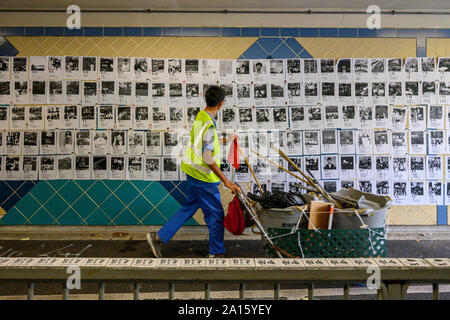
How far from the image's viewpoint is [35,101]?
395 centimetres

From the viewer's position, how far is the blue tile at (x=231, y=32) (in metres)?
3.91

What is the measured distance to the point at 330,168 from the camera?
3975 millimetres

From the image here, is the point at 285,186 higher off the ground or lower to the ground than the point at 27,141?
lower

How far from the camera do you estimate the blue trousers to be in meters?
2.88

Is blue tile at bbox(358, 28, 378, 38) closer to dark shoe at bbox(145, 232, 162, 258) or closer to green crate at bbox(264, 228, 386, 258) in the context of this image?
green crate at bbox(264, 228, 386, 258)

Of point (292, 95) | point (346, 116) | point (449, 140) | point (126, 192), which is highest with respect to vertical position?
point (292, 95)

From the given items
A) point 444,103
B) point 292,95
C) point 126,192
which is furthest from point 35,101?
point 444,103

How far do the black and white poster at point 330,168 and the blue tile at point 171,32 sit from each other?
8.19ft

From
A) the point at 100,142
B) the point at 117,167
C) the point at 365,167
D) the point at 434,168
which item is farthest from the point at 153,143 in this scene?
the point at 434,168

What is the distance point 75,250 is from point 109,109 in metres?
1.76

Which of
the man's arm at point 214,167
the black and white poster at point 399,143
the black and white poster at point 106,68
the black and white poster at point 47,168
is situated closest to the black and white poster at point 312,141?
the black and white poster at point 399,143
